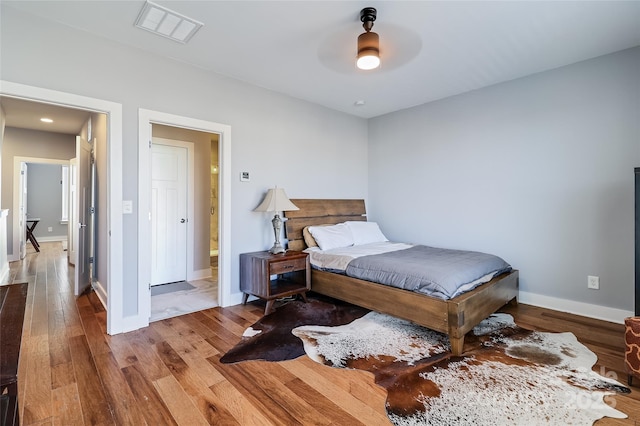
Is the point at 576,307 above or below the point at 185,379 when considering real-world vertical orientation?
above

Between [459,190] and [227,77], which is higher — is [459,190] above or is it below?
below

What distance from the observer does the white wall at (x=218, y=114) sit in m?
2.36

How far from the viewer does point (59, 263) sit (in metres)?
5.78

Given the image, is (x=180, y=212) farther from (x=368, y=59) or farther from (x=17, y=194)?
(x=17, y=194)

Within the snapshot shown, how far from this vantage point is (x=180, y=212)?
14.8 ft

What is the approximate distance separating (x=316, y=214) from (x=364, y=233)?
2.37ft

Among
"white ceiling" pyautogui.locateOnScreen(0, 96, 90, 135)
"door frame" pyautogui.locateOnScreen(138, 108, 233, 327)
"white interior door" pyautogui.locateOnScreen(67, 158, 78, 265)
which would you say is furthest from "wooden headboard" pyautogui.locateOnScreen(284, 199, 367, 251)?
"white ceiling" pyautogui.locateOnScreen(0, 96, 90, 135)

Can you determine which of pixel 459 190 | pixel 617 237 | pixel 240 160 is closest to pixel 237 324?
pixel 240 160

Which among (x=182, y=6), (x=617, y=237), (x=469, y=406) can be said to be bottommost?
(x=469, y=406)

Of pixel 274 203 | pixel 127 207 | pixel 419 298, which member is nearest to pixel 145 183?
pixel 127 207

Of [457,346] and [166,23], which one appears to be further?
[166,23]

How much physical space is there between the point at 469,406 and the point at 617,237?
246 cm

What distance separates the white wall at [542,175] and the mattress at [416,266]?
0.50 meters

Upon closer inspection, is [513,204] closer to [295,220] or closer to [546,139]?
[546,139]
